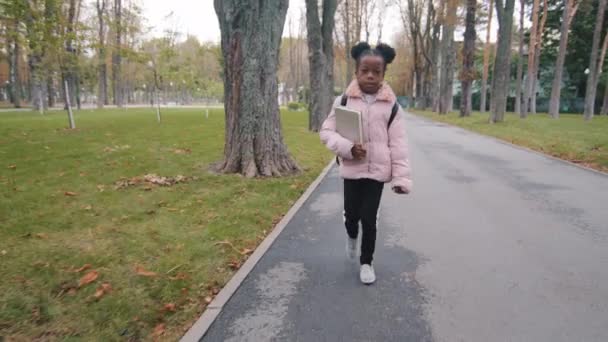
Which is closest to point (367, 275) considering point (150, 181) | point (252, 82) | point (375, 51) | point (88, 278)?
point (375, 51)

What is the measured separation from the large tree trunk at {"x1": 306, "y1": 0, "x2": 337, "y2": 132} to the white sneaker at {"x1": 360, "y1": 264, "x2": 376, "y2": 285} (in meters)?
12.3

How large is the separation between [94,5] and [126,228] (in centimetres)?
3740

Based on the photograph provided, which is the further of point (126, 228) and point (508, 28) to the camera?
point (508, 28)

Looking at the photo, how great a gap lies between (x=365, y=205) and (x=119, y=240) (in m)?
2.68

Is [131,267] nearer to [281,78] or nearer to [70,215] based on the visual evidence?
[70,215]

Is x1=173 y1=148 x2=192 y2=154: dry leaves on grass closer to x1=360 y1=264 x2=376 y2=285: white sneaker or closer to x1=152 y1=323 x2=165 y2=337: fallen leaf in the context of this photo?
x1=360 y1=264 x2=376 y2=285: white sneaker

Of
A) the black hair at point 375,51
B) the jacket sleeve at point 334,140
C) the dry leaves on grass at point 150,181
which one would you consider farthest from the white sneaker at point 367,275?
the dry leaves on grass at point 150,181

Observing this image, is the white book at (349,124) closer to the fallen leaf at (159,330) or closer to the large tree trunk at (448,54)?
the fallen leaf at (159,330)

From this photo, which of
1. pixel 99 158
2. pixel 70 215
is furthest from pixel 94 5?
pixel 70 215

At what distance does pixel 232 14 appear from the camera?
22.2 ft

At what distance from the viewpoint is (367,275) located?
3301 mm

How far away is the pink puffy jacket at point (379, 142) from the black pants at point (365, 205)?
103 millimetres

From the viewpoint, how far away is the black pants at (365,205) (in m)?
3.16

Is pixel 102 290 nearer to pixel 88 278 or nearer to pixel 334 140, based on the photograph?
pixel 88 278
